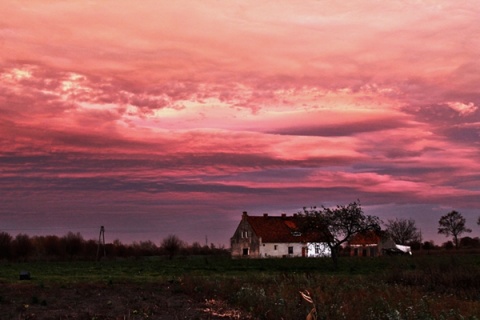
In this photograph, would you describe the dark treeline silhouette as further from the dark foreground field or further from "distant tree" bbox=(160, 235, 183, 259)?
the dark foreground field

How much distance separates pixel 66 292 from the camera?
29000 mm

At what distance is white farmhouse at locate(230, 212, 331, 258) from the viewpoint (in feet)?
332

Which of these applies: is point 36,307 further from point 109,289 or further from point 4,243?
point 4,243

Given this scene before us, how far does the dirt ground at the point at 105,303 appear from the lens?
21703mm

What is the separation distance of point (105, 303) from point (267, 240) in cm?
7719

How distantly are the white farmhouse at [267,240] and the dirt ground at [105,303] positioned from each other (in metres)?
69.8

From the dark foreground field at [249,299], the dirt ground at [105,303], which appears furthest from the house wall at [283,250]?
the dirt ground at [105,303]

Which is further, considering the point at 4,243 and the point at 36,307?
the point at 4,243

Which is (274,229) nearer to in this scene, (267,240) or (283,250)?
(267,240)

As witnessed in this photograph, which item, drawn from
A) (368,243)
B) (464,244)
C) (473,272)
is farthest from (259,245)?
(473,272)

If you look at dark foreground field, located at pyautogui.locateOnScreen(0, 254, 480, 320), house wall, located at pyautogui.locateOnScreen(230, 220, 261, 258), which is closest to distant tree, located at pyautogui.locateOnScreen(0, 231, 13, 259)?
house wall, located at pyautogui.locateOnScreen(230, 220, 261, 258)

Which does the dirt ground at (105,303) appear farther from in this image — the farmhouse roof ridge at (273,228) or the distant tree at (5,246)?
the farmhouse roof ridge at (273,228)

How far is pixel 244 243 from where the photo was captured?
105000 mm

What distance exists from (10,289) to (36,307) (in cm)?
655
